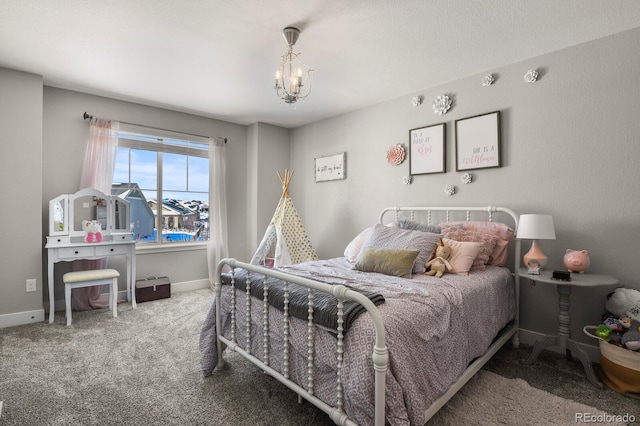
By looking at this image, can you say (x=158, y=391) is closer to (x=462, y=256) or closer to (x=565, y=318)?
(x=462, y=256)

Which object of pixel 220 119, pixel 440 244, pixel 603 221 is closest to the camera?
pixel 603 221

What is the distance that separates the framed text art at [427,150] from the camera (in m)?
3.24

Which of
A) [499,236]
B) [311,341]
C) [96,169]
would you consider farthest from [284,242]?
[311,341]

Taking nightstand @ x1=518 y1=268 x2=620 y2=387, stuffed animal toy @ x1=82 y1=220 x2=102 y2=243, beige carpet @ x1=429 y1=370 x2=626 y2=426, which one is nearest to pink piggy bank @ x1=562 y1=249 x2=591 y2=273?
nightstand @ x1=518 y1=268 x2=620 y2=387

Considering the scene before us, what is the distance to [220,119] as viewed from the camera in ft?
15.1

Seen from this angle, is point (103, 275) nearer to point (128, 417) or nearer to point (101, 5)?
point (128, 417)

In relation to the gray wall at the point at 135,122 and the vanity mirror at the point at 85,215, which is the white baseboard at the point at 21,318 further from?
the vanity mirror at the point at 85,215

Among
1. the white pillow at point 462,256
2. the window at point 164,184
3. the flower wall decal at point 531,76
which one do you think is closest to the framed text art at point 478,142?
the flower wall decal at point 531,76

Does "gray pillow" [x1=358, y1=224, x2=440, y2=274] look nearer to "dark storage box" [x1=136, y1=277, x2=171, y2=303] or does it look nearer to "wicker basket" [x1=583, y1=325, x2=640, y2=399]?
"wicker basket" [x1=583, y1=325, x2=640, y2=399]

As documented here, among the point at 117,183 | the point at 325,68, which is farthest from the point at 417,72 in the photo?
the point at 117,183

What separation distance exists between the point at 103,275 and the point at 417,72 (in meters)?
3.64

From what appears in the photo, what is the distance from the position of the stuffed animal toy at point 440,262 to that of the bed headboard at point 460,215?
0.64m

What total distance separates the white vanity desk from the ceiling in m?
1.23

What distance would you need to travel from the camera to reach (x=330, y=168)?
4.39m
